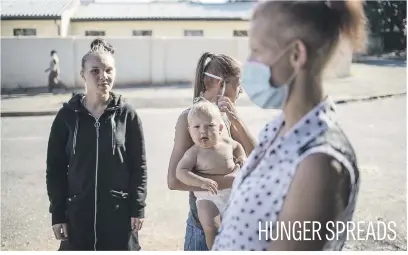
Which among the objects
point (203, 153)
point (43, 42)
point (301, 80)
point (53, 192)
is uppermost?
point (43, 42)

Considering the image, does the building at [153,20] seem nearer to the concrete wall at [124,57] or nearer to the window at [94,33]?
the window at [94,33]

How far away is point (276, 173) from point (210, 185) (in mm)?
814

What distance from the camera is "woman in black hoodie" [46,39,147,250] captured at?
2057 mm

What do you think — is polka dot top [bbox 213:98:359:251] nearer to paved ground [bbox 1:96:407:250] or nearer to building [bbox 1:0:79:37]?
paved ground [bbox 1:96:407:250]

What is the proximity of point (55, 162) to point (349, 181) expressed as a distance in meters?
1.35

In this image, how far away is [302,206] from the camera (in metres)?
1.00

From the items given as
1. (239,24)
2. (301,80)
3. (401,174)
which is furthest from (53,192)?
(239,24)

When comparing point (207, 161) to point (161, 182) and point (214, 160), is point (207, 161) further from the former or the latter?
point (161, 182)

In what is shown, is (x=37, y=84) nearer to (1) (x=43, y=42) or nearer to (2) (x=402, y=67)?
(1) (x=43, y=42)

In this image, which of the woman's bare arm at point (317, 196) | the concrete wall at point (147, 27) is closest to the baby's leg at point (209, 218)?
the woman's bare arm at point (317, 196)

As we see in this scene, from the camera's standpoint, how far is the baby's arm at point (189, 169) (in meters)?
1.89

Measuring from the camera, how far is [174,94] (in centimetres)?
1188

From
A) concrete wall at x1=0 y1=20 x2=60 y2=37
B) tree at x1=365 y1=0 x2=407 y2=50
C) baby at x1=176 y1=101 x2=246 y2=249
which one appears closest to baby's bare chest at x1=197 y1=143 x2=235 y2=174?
baby at x1=176 y1=101 x2=246 y2=249

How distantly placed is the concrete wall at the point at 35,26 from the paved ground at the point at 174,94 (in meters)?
3.23
